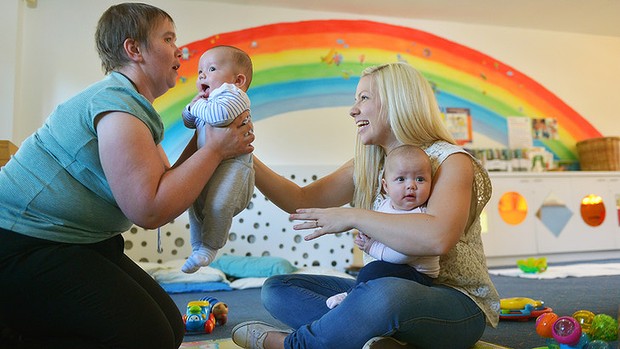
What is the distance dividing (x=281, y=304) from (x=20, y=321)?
64cm

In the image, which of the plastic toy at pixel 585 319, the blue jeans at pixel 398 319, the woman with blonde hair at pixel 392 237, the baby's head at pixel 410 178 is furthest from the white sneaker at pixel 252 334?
the plastic toy at pixel 585 319

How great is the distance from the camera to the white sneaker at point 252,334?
1.40 meters

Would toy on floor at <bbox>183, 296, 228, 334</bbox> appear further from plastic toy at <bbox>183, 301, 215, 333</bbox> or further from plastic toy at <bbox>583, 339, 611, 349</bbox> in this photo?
plastic toy at <bbox>583, 339, 611, 349</bbox>

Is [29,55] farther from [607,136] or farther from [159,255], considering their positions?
[607,136]

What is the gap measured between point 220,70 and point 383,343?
31.4 inches

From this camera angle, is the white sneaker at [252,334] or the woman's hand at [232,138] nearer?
the woman's hand at [232,138]

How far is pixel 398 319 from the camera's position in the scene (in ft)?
3.75

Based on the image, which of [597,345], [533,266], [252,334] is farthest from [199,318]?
[533,266]

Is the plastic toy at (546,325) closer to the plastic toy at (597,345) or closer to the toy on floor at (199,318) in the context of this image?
the plastic toy at (597,345)

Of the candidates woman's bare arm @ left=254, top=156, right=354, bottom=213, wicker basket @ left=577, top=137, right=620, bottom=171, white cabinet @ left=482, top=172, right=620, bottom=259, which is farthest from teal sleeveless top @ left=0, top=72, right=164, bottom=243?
wicker basket @ left=577, top=137, right=620, bottom=171

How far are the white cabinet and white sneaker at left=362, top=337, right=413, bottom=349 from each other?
346cm

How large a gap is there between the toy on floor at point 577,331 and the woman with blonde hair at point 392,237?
0.19 metres

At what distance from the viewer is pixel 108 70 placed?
50.7 inches

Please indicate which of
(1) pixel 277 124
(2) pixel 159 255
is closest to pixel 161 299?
(2) pixel 159 255
